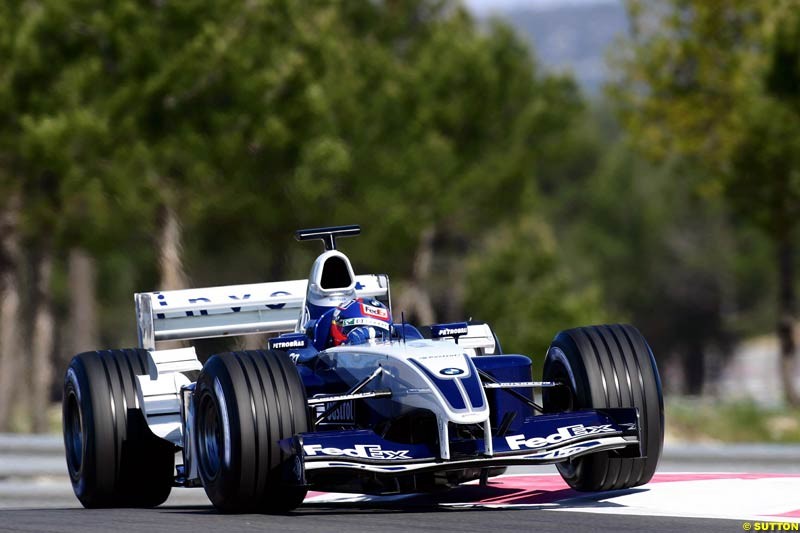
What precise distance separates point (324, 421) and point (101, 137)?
52.9ft

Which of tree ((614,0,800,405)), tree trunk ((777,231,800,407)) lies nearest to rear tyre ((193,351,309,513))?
tree ((614,0,800,405))

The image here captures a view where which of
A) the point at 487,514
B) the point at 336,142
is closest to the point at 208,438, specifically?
the point at 487,514

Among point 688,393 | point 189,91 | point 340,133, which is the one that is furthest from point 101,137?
point 688,393

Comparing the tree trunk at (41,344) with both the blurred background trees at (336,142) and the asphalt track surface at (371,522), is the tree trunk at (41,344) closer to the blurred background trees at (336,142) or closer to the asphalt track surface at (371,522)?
the blurred background trees at (336,142)

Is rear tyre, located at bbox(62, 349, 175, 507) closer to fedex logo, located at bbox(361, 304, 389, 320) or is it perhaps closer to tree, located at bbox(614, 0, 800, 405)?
fedex logo, located at bbox(361, 304, 389, 320)

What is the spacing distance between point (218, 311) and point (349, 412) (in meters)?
2.73

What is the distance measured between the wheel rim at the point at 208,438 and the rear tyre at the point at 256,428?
22cm

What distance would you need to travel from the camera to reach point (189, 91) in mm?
27156

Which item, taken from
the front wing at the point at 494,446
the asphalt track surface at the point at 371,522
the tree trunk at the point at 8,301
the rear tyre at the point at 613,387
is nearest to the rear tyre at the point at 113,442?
the asphalt track surface at the point at 371,522

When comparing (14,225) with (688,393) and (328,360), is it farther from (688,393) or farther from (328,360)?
(688,393)

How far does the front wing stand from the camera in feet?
28.9

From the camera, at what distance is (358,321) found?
10.6 metres

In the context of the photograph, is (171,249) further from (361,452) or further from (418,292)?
(361,452)

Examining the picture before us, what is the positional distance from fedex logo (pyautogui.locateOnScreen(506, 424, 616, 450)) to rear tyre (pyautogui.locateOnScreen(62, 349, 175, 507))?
319 centimetres
